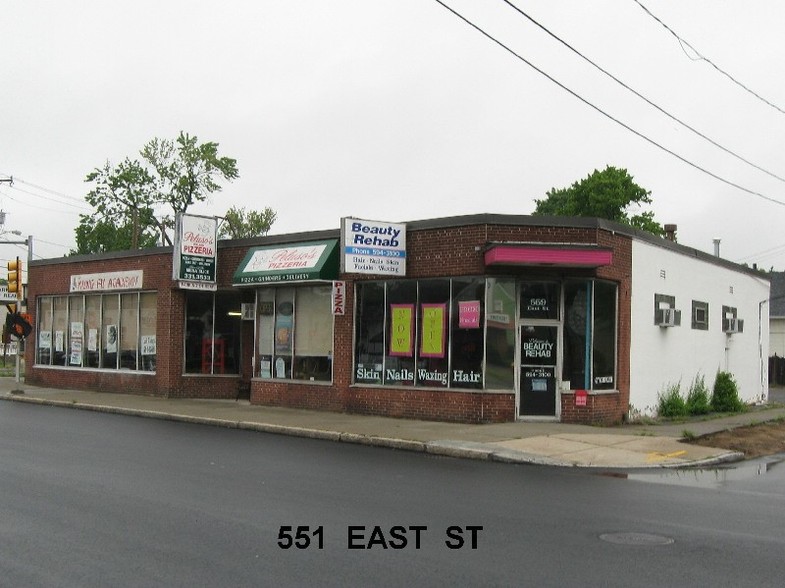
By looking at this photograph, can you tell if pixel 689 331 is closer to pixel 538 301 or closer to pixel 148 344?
pixel 538 301

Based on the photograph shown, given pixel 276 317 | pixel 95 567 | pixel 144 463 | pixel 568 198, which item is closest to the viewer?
pixel 95 567

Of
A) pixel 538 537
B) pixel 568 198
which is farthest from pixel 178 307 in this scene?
pixel 568 198

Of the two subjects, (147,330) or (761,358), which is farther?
(761,358)

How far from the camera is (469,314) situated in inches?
725

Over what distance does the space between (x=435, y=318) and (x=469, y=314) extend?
0.94m

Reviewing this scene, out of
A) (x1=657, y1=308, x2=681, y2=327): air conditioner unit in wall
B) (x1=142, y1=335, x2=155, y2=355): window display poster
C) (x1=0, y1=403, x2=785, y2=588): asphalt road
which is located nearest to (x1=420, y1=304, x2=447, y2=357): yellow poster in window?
(x1=0, y1=403, x2=785, y2=588): asphalt road

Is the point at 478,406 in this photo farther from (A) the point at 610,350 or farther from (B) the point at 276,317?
(B) the point at 276,317

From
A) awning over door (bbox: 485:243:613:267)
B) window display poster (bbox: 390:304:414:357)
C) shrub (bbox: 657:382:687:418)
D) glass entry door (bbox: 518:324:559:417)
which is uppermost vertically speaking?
awning over door (bbox: 485:243:613:267)

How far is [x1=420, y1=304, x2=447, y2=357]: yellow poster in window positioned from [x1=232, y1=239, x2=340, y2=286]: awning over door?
8.94 feet

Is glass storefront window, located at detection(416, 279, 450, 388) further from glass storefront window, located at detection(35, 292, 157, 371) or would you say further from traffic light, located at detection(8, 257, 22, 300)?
traffic light, located at detection(8, 257, 22, 300)

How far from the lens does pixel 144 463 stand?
39.8ft

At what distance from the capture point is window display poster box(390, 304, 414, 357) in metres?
19.4

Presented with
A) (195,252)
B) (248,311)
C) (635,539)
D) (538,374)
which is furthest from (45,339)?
(635,539)

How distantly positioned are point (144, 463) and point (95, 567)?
5826 mm
